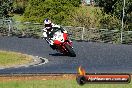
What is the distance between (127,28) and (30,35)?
8.07 metres

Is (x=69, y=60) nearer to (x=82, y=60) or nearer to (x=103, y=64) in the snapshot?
(x=82, y=60)

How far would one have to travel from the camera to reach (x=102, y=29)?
3525 centimetres

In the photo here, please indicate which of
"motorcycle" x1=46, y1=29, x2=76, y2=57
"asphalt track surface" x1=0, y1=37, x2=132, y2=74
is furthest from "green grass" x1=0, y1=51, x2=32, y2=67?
"motorcycle" x1=46, y1=29, x2=76, y2=57

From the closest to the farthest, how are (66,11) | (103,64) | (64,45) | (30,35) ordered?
→ (103,64)
(64,45)
(30,35)
(66,11)

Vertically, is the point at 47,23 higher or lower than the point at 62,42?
higher

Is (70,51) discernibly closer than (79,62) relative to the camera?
No

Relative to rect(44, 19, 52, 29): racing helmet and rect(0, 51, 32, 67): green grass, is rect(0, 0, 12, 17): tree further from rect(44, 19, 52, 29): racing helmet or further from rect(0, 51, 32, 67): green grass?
rect(0, 51, 32, 67): green grass

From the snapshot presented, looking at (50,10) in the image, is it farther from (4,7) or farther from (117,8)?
(117,8)

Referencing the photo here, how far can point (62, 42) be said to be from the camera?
23.2 m

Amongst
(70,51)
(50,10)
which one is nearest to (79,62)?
(70,51)

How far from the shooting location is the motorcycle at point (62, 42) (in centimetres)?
2322

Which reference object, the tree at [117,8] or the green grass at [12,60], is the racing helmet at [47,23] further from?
the tree at [117,8]

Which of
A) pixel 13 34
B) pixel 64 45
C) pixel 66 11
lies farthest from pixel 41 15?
pixel 64 45

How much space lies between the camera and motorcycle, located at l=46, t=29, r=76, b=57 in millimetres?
23220
